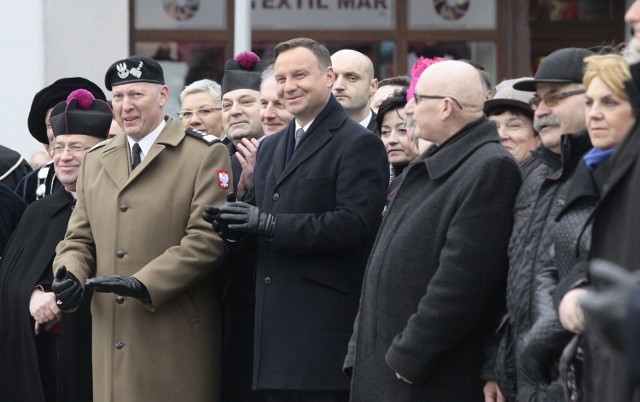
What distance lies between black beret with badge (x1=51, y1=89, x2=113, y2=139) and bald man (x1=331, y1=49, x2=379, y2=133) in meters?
1.21

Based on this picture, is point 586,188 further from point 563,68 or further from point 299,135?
point 299,135

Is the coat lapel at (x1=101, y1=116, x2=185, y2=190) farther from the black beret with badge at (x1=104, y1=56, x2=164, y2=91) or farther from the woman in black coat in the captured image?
the woman in black coat

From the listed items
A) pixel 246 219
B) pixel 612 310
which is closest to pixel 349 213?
pixel 246 219

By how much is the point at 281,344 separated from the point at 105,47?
6086mm

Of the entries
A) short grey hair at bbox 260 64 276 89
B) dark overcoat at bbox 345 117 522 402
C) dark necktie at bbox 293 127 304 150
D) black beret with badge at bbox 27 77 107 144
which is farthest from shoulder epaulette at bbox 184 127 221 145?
black beret with badge at bbox 27 77 107 144

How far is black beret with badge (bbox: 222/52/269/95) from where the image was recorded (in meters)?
6.80

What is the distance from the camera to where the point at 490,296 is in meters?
4.40

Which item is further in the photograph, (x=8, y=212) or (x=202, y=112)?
(x=202, y=112)

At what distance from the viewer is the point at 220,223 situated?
5273 millimetres

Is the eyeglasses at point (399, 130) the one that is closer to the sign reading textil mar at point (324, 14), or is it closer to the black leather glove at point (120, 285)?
the black leather glove at point (120, 285)

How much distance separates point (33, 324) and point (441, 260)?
2.66m

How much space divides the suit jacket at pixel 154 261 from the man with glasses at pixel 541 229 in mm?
1753

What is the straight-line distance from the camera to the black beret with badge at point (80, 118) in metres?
6.49

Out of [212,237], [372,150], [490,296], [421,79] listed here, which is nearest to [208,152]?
[212,237]
